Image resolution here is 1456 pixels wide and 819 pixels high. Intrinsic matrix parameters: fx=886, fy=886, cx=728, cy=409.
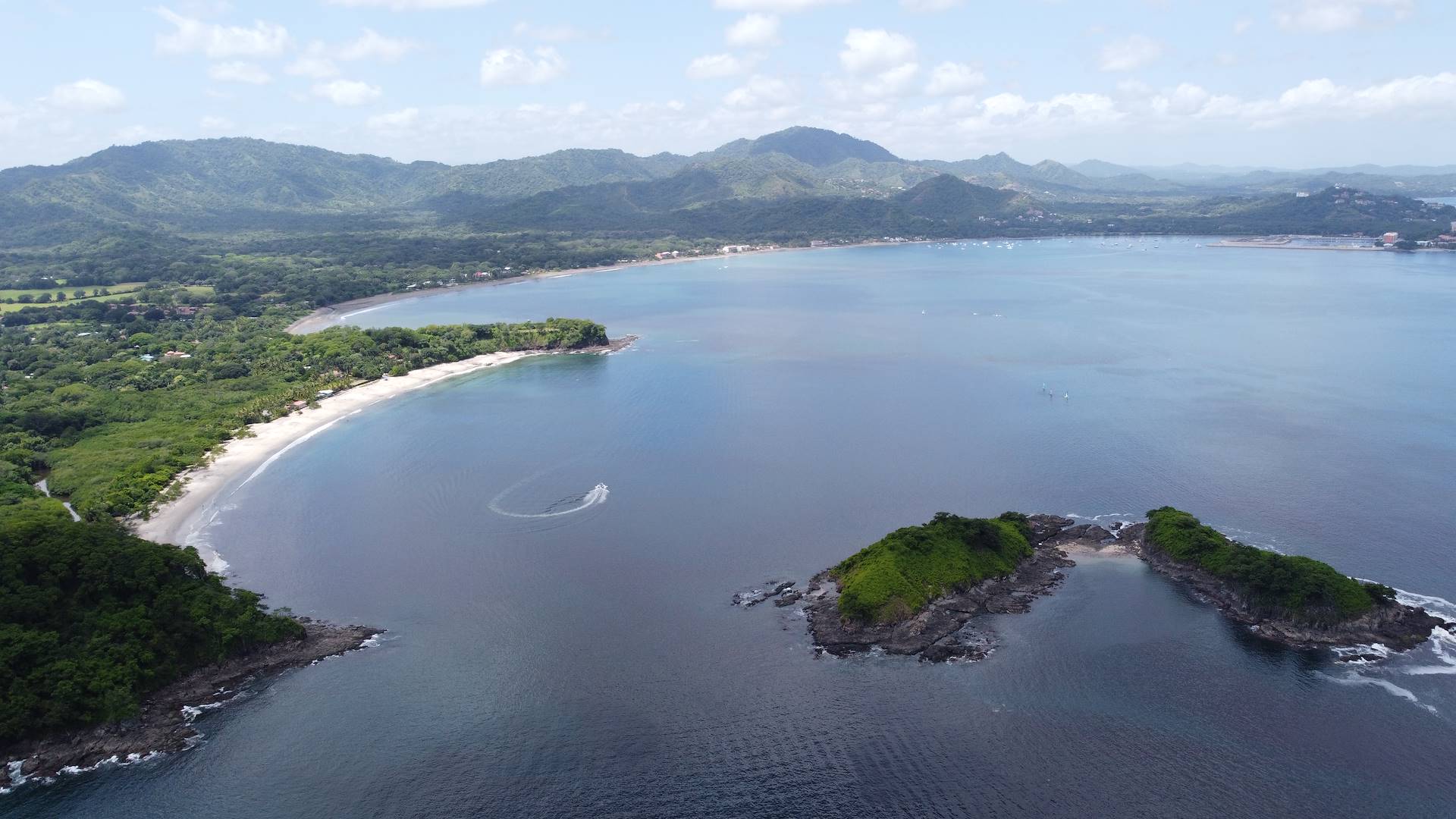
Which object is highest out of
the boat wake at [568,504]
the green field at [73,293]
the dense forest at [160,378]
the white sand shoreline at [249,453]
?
the green field at [73,293]

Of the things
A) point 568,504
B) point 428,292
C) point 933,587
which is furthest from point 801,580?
point 428,292

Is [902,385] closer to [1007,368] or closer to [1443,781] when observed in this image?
[1007,368]

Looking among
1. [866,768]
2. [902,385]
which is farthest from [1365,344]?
[866,768]

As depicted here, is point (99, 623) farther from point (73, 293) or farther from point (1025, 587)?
point (73, 293)

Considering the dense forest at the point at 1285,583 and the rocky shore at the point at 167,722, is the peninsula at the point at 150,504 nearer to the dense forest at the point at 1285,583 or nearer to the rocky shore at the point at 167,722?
the rocky shore at the point at 167,722

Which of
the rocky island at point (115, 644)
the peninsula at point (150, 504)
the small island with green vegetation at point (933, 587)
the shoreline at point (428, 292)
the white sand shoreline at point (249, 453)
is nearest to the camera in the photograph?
the rocky island at point (115, 644)

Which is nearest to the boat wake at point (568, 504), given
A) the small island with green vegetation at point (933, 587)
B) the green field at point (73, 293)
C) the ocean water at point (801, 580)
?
the ocean water at point (801, 580)

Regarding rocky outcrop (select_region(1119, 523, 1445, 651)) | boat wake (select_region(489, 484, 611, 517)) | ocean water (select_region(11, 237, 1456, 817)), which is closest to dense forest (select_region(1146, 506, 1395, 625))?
rocky outcrop (select_region(1119, 523, 1445, 651))
